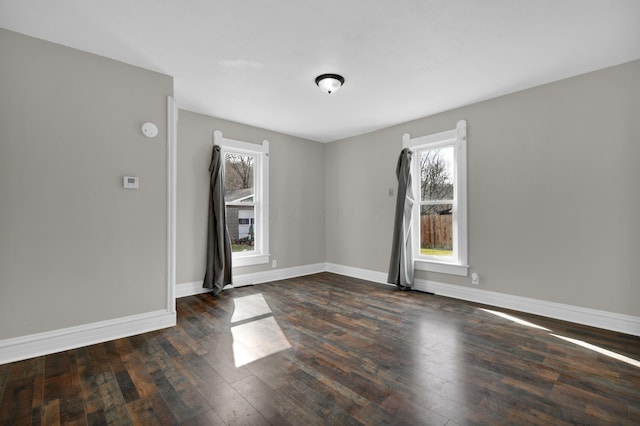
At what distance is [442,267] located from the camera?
4422 mm

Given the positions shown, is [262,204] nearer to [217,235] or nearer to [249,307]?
[217,235]

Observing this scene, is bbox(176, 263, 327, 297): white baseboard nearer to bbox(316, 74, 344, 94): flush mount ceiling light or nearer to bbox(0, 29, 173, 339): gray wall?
bbox(0, 29, 173, 339): gray wall

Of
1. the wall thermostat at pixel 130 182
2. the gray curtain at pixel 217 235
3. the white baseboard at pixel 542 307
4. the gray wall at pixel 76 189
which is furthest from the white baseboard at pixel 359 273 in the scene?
the wall thermostat at pixel 130 182

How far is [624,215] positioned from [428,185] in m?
2.23

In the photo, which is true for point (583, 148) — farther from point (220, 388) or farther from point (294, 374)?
point (220, 388)

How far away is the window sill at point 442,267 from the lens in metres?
4.18

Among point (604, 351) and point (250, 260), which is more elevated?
point (250, 260)

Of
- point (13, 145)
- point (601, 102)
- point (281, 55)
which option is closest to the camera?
point (13, 145)

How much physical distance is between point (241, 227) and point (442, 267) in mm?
3203

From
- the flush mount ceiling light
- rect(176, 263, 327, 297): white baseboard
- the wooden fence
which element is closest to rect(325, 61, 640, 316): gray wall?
the wooden fence

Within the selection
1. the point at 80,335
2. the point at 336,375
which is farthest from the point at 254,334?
the point at 80,335

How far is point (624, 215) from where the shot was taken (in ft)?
9.93

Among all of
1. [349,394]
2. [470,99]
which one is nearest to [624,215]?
[470,99]

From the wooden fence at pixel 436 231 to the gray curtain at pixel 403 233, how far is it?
0.90ft
